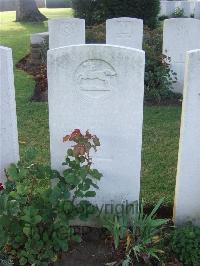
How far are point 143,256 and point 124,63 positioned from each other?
1472mm

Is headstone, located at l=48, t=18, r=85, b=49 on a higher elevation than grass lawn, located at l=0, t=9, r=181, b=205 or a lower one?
higher

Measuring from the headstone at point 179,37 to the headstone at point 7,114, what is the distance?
418 cm

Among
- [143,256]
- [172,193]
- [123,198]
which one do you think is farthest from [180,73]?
[143,256]

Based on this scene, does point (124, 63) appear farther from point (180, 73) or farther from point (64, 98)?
point (180, 73)

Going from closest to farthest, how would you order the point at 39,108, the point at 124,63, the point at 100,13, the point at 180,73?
the point at 124,63 → the point at 39,108 → the point at 180,73 → the point at 100,13

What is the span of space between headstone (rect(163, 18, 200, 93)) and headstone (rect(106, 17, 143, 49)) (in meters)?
0.44

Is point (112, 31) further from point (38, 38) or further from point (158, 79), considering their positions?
point (38, 38)

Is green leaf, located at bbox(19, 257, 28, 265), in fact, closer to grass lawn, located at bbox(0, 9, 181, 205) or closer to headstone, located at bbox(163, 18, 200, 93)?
grass lawn, located at bbox(0, 9, 181, 205)

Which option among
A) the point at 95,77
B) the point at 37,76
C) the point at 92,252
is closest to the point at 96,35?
the point at 37,76

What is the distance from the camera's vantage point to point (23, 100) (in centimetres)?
721

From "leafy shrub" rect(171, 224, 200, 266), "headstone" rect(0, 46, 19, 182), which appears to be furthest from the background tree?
"leafy shrub" rect(171, 224, 200, 266)

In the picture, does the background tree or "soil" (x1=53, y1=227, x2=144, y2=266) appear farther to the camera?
the background tree

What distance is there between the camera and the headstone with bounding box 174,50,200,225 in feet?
10.4

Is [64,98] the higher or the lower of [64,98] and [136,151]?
the higher
